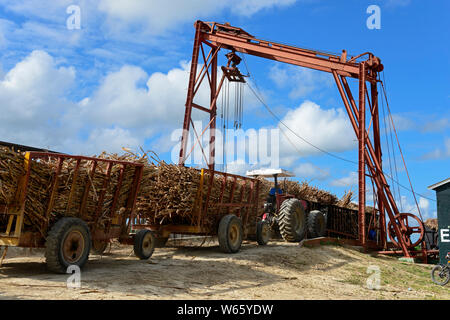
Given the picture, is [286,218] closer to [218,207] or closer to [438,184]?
[218,207]

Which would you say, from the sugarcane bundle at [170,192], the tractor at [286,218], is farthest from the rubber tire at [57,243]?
the tractor at [286,218]

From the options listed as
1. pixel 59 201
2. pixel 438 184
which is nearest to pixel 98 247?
pixel 59 201

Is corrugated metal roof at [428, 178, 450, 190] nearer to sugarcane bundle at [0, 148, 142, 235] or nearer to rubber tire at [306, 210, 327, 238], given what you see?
rubber tire at [306, 210, 327, 238]

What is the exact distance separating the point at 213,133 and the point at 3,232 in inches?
398

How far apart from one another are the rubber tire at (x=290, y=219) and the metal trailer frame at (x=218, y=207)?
131 centimetres

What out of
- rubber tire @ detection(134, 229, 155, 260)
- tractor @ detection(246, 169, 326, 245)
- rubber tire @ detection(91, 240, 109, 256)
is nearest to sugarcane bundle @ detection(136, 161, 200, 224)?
rubber tire @ detection(134, 229, 155, 260)

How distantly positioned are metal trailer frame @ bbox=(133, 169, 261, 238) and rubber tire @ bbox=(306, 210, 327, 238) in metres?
3.00

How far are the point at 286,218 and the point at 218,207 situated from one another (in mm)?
3302

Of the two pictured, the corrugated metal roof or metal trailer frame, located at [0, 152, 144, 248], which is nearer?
metal trailer frame, located at [0, 152, 144, 248]

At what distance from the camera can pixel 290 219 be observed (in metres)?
13.5

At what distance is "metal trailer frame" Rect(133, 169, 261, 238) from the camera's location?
33.8 feet

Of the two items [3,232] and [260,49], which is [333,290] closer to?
[3,232]

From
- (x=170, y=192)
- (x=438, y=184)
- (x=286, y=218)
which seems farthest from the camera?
(x=438, y=184)

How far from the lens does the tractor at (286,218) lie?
44.1 feet
